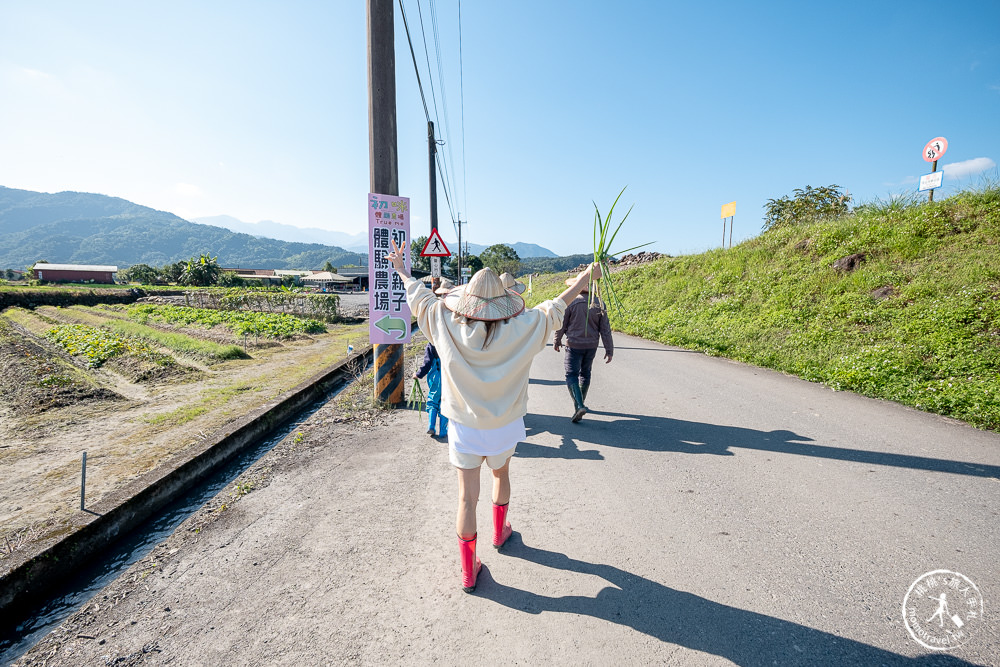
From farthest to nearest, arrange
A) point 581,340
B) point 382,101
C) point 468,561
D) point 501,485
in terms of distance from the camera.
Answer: point 382,101 → point 581,340 → point 501,485 → point 468,561

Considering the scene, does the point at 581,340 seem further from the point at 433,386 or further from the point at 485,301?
the point at 485,301

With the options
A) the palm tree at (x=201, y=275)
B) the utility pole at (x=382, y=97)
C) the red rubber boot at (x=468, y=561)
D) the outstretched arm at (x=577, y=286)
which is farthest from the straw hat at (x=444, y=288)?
the palm tree at (x=201, y=275)

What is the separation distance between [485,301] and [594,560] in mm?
1857

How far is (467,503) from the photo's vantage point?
2.52 metres

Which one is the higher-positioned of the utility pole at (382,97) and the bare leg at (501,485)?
the utility pole at (382,97)

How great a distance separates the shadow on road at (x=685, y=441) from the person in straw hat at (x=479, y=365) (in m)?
2.07

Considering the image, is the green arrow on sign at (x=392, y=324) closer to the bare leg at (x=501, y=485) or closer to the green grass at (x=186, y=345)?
the bare leg at (x=501, y=485)

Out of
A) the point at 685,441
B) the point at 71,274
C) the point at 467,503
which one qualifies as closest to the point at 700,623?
the point at 467,503

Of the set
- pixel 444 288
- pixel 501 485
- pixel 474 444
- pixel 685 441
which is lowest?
pixel 685 441

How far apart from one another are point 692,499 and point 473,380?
2.39 metres

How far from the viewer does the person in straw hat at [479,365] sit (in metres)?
2.36

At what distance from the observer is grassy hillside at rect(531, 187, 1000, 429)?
6.05 m

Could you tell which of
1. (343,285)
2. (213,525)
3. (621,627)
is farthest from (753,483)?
(343,285)

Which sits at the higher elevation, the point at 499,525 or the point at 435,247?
the point at 435,247
